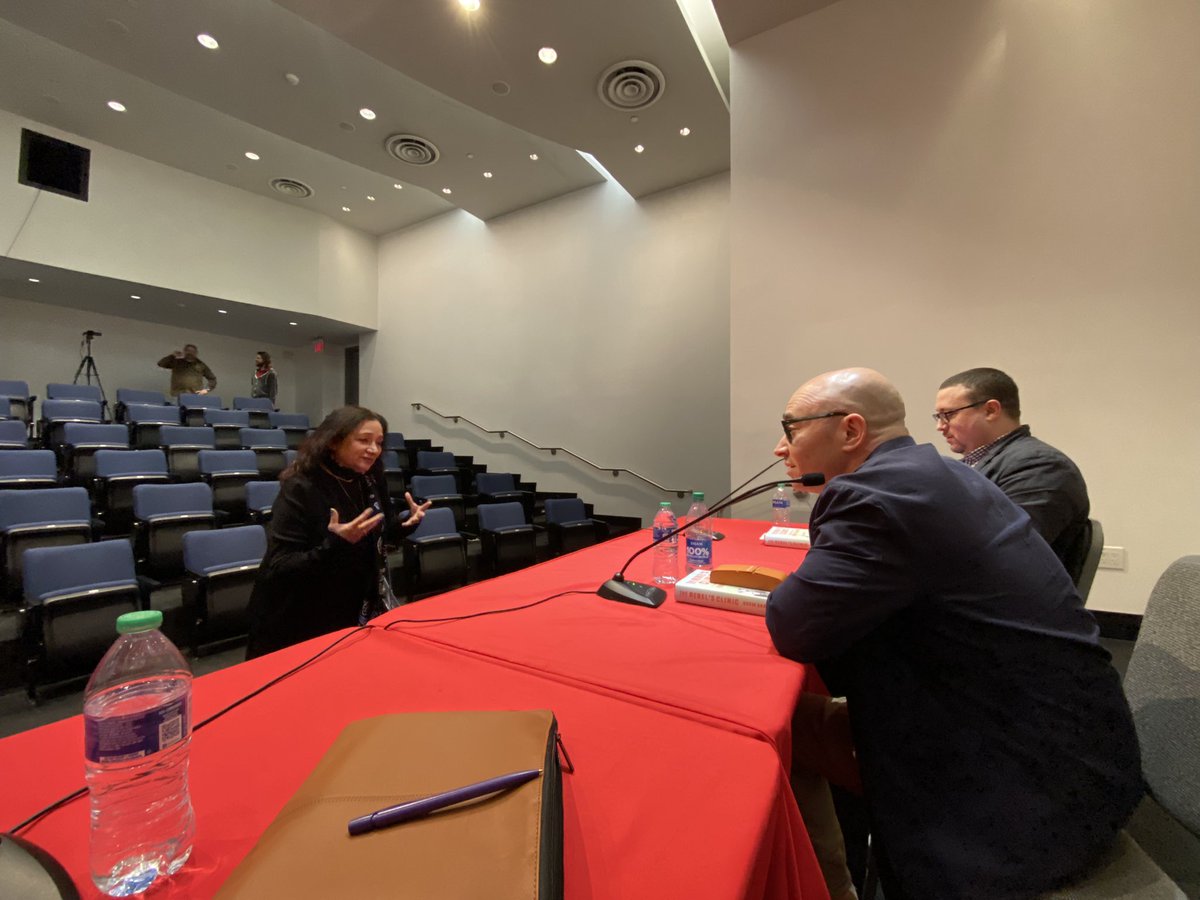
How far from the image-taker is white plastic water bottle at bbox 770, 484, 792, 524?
3.81 meters

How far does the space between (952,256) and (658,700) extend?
3908 mm

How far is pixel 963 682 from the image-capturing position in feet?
2.98

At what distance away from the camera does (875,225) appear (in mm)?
3719

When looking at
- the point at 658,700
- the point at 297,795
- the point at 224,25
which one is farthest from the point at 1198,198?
the point at 224,25

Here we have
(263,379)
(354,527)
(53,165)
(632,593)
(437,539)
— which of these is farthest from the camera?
(263,379)

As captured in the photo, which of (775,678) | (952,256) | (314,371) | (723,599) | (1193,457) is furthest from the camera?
(314,371)

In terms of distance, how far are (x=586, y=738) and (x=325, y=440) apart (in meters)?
1.65

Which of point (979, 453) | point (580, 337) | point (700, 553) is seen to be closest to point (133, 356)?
point (580, 337)

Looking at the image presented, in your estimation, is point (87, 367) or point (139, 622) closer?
point (139, 622)

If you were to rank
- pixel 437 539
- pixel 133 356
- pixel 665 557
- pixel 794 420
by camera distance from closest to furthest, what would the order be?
pixel 794 420 < pixel 665 557 < pixel 437 539 < pixel 133 356

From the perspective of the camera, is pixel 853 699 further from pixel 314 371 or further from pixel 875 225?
pixel 314 371

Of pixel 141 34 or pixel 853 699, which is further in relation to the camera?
pixel 141 34

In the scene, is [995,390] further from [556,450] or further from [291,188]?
[291,188]

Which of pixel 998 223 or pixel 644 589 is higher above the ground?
pixel 998 223
